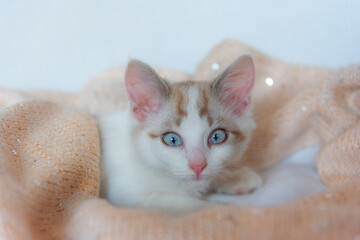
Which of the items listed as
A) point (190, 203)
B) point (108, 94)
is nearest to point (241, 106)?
point (190, 203)

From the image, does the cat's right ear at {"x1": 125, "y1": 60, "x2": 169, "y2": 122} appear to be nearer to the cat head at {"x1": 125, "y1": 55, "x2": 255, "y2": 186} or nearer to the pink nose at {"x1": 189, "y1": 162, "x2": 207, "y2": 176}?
the cat head at {"x1": 125, "y1": 55, "x2": 255, "y2": 186}

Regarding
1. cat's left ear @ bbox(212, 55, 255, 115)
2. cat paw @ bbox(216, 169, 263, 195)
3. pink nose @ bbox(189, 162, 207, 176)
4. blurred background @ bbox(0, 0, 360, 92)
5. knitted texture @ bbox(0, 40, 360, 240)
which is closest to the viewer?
knitted texture @ bbox(0, 40, 360, 240)

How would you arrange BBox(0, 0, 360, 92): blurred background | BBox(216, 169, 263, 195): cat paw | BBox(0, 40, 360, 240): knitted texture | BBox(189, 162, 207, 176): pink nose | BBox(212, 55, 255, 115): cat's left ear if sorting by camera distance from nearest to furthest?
BBox(0, 40, 360, 240): knitted texture → BBox(189, 162, 207, 176): pink nose → BBox(212, 55, 255, 115): cat's left ear → BBox(216, 169, 263, 195): cat paw → BBox(0, 0, 360, 92): blurred background

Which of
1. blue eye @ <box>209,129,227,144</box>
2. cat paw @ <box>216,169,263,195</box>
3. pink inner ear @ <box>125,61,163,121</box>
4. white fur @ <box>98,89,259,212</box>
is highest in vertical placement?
pink inner ear @ <box>125,61,163,121</box>

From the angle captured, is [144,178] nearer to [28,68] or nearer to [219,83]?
[219,83]

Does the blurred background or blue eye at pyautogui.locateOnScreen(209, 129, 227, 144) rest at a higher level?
the blurred background

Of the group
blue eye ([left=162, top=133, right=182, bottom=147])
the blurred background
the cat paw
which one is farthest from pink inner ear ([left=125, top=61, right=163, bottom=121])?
the blurred background

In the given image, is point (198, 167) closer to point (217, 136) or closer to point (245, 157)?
point (217, 136)

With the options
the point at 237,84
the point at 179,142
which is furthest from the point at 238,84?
the point at 179,142
